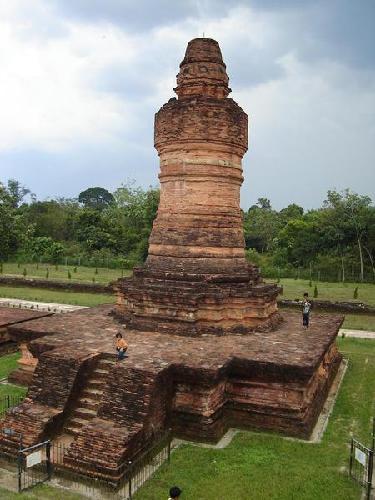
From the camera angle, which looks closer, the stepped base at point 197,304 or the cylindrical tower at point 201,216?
the stepped base at point 197,304

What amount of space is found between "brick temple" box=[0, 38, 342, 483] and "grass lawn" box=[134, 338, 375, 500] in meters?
0.42

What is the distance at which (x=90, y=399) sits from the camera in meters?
8.58

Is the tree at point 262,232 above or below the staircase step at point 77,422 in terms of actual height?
above

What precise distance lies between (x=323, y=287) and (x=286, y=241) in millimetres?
17921

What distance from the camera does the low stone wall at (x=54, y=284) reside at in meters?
25.5

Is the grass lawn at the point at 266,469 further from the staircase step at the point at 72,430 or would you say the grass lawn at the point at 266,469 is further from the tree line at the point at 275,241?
the tree line at the point at 275,241

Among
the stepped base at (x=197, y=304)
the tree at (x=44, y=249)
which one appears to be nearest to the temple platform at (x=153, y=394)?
the stepped base at (x=197, y=304)

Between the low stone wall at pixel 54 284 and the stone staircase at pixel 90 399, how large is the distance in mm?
15817

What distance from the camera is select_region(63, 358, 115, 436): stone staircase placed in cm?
823

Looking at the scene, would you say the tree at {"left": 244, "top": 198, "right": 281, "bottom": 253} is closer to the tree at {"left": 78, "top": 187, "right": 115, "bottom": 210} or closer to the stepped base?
the stepped base

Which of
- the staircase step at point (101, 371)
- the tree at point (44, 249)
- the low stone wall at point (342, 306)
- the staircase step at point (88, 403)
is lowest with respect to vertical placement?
the staircase step at point (88, 403)

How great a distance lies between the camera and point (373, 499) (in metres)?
6.69

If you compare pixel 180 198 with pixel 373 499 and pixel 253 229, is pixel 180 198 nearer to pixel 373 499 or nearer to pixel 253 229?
pixel 373 499

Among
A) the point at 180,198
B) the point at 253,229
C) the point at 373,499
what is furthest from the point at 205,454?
the point at 253,229
